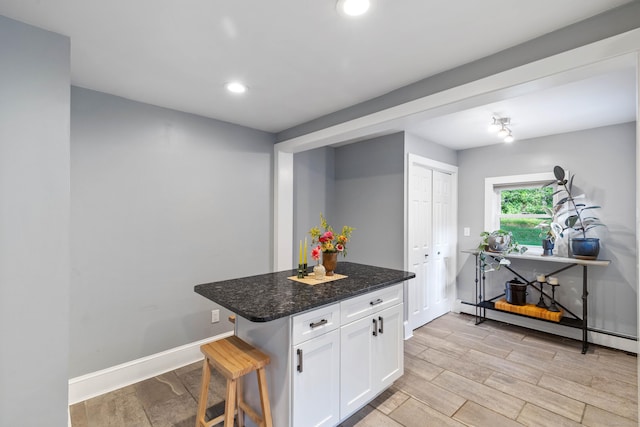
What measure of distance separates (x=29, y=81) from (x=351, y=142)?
3.16 metres

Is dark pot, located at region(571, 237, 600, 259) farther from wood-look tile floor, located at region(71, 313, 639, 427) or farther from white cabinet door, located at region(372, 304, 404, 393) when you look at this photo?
white cabinet door, located at region(372, 304, 404, 393)

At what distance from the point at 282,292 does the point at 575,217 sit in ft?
10.9

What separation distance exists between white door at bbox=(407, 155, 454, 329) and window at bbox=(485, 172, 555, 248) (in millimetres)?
516

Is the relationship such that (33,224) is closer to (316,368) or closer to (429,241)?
(316,368)

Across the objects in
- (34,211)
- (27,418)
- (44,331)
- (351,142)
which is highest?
(351,142)

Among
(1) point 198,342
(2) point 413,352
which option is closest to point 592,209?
(2) point 413,352

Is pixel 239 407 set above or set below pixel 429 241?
below

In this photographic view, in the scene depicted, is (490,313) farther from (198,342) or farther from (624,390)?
(198,342)

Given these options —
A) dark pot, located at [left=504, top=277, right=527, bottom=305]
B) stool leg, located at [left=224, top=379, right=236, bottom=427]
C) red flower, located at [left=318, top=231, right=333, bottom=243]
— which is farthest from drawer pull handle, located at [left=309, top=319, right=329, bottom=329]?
dark pot, located at [left=504, top=277, right=527, bottom=305]

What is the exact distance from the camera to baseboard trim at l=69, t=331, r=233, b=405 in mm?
2238

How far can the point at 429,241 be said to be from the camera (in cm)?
380

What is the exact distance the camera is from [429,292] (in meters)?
3.85

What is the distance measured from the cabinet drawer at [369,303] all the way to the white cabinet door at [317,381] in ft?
0.46

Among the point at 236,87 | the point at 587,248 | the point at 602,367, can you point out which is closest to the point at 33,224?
the point at 236,87
